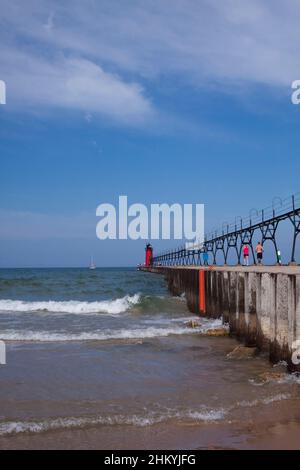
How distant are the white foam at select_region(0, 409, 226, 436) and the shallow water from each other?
0.05 ft

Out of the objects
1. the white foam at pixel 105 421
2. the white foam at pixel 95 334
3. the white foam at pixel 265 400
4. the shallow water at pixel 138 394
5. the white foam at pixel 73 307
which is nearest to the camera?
the shallow water at pixel 138 394

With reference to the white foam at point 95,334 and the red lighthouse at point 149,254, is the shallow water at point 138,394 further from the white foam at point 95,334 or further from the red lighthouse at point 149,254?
the red lighthouse at point 149,254

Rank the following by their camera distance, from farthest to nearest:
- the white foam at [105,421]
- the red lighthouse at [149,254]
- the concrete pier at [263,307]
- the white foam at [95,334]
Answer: the red lighthouse at [149,254] < the white foam at [95,334] < the concrete pier at [263,307] < the white foam at [105,421]

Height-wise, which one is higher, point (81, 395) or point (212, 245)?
point (212, 245)

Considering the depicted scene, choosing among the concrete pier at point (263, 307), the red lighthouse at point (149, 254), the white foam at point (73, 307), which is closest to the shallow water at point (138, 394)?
the concrete pier at point (263, 307)

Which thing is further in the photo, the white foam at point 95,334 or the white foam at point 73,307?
the white foam at point 73,307

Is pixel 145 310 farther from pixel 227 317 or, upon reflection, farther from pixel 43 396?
pixel 43 396

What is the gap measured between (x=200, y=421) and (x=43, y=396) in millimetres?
2888

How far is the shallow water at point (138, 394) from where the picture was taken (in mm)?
6449

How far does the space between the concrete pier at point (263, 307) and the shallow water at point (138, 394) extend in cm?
48

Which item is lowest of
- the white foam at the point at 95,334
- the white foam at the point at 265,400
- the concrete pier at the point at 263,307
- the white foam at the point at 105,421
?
the white foam at the point at 95,334

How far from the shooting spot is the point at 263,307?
1187 cm

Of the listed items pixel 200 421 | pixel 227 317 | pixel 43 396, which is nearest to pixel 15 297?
pixel 227 317

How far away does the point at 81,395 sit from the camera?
847 cm
